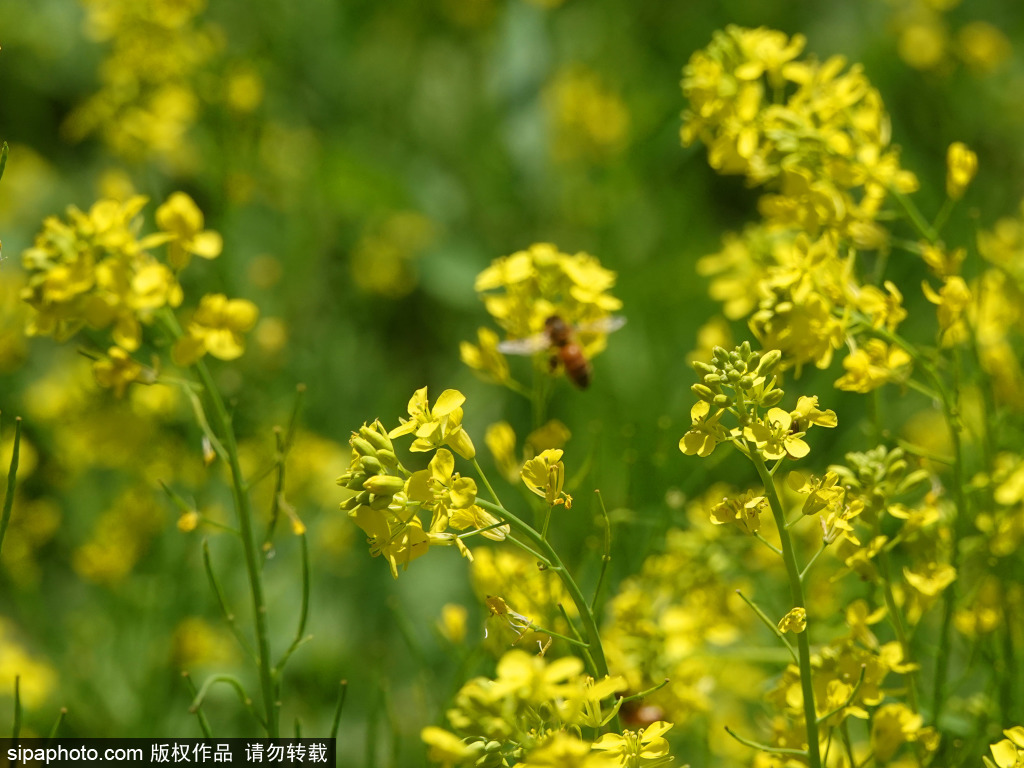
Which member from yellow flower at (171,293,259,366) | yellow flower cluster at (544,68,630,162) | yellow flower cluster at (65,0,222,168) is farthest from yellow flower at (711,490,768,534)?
yellow flower cluster at (544,68,630,162)

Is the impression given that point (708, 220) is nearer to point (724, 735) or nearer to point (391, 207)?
point (391, 207)

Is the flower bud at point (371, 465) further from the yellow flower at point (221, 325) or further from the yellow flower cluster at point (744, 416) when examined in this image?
the yellow flower at point (221, 325)

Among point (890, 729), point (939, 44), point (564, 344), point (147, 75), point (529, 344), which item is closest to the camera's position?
point (890, 729)

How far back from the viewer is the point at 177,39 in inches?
128

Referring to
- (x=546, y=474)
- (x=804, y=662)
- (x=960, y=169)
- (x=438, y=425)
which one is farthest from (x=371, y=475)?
(x=960, y=169)

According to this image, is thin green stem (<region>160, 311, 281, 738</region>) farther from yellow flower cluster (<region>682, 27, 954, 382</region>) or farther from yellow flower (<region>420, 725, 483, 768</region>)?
yellow flower cluster (<region>682, 27, 954, 382</region>)

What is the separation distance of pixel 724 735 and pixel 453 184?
2605 millimetres

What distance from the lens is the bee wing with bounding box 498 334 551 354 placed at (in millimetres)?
1870

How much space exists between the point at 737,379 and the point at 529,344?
0.70 meters

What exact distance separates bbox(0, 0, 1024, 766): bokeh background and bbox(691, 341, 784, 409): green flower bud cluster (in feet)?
2.04

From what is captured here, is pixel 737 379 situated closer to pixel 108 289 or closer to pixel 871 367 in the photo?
pixel 871 367

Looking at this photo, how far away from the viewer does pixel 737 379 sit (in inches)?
48.3

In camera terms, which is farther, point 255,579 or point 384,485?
point 255,579

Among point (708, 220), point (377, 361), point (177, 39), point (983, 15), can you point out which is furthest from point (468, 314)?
point (983, 15)
